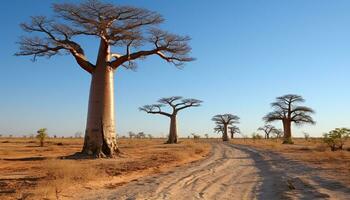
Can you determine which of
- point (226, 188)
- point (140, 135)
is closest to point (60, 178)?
point (226, 188)

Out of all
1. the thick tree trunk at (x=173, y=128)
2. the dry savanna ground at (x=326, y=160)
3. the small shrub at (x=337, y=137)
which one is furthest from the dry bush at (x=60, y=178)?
the thick tree trunk at (x=173, y=128)

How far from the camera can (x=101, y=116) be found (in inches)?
658

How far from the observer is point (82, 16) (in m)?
15.5

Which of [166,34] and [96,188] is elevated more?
[166,34]

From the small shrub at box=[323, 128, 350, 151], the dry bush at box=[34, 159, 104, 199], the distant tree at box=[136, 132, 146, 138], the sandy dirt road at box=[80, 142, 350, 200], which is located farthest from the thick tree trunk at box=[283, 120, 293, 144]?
the distant tree at box=[136, 132, 146, 138]

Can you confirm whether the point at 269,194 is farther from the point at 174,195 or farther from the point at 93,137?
the point at 93,137

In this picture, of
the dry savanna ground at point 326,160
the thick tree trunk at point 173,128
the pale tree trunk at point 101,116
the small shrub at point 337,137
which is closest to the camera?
the dry savanna ground at point 326,160

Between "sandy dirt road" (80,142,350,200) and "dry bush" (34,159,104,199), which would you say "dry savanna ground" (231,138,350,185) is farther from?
"dry bush" (34,159,104,199)

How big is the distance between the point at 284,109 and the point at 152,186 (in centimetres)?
3959

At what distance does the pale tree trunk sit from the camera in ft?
54.5

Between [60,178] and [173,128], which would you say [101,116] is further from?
[173,128]

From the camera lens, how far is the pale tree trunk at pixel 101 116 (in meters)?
16.6

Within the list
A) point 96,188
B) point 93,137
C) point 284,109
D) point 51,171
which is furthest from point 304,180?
point 284,109

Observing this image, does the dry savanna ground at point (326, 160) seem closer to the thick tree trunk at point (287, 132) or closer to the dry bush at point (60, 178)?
the dry bush at point (60, 178)
